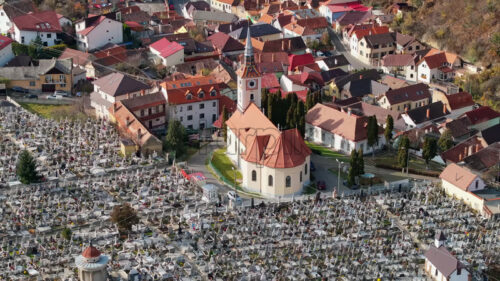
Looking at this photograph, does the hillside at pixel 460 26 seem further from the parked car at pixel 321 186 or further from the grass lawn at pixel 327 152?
the parked car at pixel 321 186

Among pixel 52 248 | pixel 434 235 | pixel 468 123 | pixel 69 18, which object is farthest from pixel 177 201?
pixel 69 18

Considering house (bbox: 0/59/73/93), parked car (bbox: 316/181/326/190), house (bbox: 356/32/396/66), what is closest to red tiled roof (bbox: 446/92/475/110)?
house (bbox: 356/32/396/66)

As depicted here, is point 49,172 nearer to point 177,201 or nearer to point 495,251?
point 177,201

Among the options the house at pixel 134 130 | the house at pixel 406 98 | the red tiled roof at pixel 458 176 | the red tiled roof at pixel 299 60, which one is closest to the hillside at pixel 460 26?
the house at pixel 406 98

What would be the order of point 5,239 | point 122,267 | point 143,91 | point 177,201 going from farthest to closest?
point 143,91
point 177,201
point 5,239
point 122,267

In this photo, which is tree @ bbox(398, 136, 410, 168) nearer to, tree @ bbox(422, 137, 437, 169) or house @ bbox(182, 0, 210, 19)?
tree @ bbox(422, 137, 437, 169)

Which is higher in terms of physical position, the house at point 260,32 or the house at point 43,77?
the house at point 260,32
